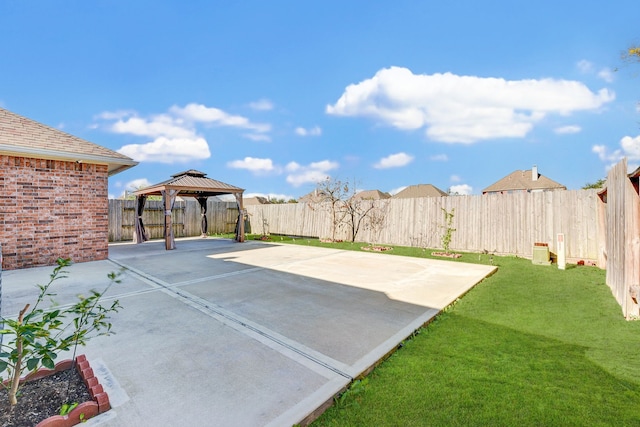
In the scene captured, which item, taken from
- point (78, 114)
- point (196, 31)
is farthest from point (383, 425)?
point (78, 114)

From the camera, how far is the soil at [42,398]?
166 centimetres

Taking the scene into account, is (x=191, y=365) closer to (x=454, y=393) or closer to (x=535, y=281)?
(x=454, y=393)

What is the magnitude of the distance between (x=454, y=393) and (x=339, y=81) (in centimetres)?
1303

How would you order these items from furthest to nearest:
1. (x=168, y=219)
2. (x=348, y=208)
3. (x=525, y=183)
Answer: (x=525, y=183)
(x=348, y=208)
(x=168, y=219)

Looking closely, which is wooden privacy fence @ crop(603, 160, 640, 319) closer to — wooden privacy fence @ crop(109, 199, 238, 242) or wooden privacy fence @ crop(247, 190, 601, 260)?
wooden privacy fence @ crop(247, 190, 601, 260)

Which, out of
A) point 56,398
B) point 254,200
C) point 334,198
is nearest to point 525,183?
point 334,198

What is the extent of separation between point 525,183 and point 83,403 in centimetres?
3439

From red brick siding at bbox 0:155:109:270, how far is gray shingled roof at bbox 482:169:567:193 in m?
32.6

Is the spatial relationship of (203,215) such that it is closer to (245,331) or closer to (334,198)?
(334,198)

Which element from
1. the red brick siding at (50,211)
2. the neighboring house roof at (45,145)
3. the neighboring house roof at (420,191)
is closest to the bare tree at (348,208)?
the neighboring house roof at (45,145)

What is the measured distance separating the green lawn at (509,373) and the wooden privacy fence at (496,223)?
465 centimetres

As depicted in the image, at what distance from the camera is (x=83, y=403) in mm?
1756

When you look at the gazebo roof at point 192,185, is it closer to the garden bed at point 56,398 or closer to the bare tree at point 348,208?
the bare tree at point 348,208

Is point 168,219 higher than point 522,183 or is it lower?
lower
